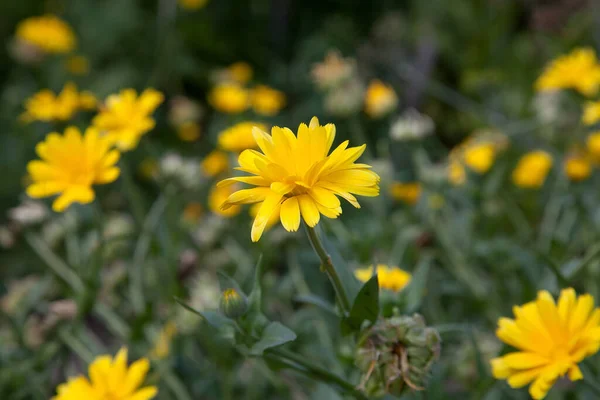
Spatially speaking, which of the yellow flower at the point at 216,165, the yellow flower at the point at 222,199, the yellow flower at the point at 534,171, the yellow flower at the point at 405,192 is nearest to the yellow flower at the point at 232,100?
the yellow flower at the point at 216,165

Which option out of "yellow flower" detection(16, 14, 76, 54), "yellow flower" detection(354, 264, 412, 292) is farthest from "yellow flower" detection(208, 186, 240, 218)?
"yellow flower" detection(16, 14, 76, 54)

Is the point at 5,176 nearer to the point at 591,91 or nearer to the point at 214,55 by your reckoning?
the point at 214,55

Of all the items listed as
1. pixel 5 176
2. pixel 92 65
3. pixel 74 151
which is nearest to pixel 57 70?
pixel 92 65

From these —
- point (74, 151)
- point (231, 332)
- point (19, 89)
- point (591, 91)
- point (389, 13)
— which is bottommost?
point (231, 332)

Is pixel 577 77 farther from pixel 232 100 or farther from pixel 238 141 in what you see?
pixel 232 100

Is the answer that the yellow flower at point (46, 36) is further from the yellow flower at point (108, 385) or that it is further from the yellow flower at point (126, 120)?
the yellow flower at point (108, 385)

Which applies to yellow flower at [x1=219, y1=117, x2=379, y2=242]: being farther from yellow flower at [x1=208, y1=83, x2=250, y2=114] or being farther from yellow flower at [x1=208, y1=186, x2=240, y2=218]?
yellow flower at [x1=208, y1=83, x2=250, y2=114]
